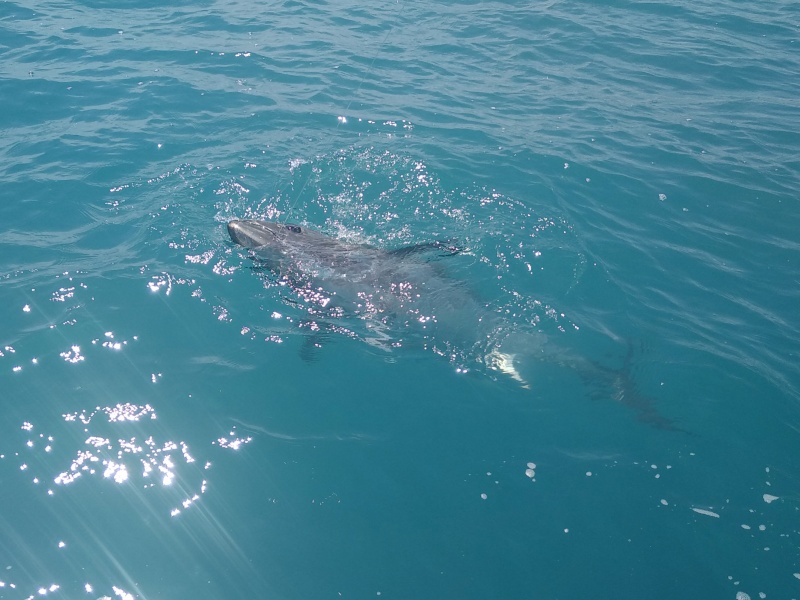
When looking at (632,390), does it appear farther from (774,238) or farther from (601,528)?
(774,238)

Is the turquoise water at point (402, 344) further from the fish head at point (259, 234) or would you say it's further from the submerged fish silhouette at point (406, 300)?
the fish head at point (259, 234)

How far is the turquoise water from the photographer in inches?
317

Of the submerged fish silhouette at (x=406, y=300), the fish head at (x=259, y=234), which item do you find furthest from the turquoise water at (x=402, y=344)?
the fish head at (x=259, y=234)

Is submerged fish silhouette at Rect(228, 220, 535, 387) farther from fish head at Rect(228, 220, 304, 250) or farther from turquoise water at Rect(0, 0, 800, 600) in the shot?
turquoise water at Rect(0, 0, 800, 600)

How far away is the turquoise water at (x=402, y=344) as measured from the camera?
26.4 feet

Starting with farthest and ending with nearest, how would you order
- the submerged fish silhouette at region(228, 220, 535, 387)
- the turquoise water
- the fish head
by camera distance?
the fish head < the submerged fish silhouette at region(228, 220, 535, 387) < the turquoise water

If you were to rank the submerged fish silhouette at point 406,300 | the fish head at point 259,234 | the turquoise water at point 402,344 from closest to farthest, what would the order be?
the turquoise water at point 402,344, the submerged fish silhouette at point 406,300, the fish head at point 259,234

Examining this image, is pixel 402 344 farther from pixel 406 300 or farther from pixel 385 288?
pixel 385 288

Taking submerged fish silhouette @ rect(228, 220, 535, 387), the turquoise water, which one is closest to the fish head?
submerged fish silhouette @ rect(228, 220, 535, 387)

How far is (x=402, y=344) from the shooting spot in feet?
35.9

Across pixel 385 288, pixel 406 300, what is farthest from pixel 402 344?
pixel 385 288

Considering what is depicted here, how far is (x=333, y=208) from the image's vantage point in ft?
45.0

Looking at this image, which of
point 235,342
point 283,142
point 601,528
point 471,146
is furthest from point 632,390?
point 283,142

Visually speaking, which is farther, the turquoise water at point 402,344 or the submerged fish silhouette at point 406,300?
the submerged fish silhouette at point 406,300
